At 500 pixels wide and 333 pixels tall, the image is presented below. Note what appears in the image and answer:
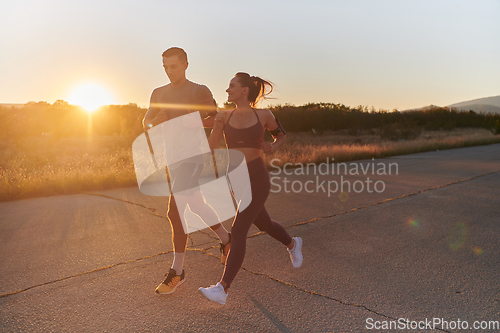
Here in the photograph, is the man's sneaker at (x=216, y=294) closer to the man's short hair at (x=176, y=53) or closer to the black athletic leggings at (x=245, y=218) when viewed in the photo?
the black athletic leggings at (x=245, y=218)

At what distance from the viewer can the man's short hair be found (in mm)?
3094

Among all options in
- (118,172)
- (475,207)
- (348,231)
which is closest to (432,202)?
(475,207)

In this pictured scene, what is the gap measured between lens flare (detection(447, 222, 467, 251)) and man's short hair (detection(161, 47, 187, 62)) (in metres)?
3.81

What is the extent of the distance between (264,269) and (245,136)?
1.48 meters

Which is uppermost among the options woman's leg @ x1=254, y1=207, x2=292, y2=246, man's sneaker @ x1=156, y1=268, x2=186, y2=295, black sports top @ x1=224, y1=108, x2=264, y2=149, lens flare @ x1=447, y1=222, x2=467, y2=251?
black sports top @ x1=224, y1=108, x2=264, y2=149

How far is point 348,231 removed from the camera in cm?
495

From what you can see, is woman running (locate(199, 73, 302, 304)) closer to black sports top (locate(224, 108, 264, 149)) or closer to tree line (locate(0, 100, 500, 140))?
black sports top (locate(224, 108, 264, 149))

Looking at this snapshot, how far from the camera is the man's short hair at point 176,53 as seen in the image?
3.09m

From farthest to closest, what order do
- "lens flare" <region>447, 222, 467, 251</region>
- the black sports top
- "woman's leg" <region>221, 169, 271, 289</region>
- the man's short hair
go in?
"lens flare" <region>447, 222, 467, 251</region> → the man's short hair → the black sports top → "woman's leg" <region>221, 169, 271, 289</region>

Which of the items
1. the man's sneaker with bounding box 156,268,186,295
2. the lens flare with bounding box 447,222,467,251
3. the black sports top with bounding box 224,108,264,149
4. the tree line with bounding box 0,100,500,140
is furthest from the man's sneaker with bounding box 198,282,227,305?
the tree line with bounding box 0,100,500,140

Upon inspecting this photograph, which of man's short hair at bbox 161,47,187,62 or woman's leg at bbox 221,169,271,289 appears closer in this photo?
woman's leg at bbox 221,169,271,289

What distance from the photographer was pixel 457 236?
4.67 meters

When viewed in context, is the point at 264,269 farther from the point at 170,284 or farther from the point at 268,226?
the point at 170,284

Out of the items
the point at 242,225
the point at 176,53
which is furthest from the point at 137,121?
the point at 242,225
